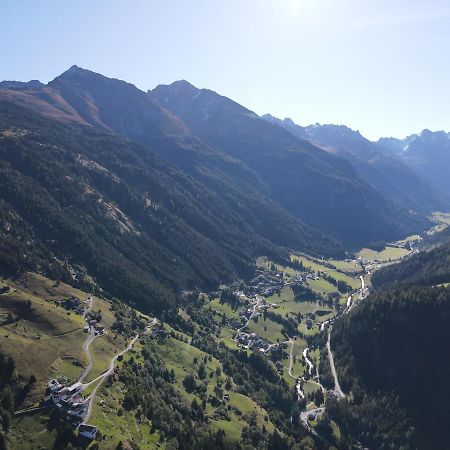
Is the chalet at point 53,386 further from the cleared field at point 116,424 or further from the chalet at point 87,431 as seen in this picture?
the chalet at point 87,431

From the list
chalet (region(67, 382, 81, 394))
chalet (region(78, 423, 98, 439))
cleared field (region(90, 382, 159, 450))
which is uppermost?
chalet (region(67, 382, 81, 394))

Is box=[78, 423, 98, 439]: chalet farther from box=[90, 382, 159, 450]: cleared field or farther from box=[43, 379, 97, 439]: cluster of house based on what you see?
box=[90, 382, 159, 450]: cleared field

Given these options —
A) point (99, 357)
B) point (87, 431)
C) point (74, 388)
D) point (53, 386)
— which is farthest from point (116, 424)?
point (99, 357)

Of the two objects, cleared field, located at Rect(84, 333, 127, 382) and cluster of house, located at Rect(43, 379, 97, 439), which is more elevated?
cluster of house, located at Rect(43, 379, 97, 439)

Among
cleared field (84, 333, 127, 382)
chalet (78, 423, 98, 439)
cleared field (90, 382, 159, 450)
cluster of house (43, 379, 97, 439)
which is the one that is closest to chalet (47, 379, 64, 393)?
cluster of house (43, 379, 97, 439)

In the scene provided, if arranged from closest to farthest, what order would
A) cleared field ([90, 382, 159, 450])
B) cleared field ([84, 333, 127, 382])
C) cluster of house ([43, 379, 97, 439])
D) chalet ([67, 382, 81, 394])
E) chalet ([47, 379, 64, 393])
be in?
cluster of house ([43, 379, 97, 439]), cleared field ([90, 382, 159, 450]), chalet ([47, 379, 64, 393]), chalet ([67, 382, 81, 394]), cleared field ([84, 333, 127, 382])

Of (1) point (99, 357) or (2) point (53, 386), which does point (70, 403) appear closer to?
(2) point (53, 386)

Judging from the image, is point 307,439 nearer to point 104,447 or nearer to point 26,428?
point 104,447

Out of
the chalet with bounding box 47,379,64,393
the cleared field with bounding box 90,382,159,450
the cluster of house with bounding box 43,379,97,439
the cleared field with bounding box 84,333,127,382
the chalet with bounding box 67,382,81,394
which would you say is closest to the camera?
the cluster of house with bounding box 43,379,97,439

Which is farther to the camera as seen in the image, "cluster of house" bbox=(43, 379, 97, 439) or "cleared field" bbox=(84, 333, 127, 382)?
"cleared field" bbox=(84, 333, 127, 382)

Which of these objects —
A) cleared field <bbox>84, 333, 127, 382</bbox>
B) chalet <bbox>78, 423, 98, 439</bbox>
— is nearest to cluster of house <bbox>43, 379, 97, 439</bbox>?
chalet <bbox>78, 423, 98, 439</bbox>
